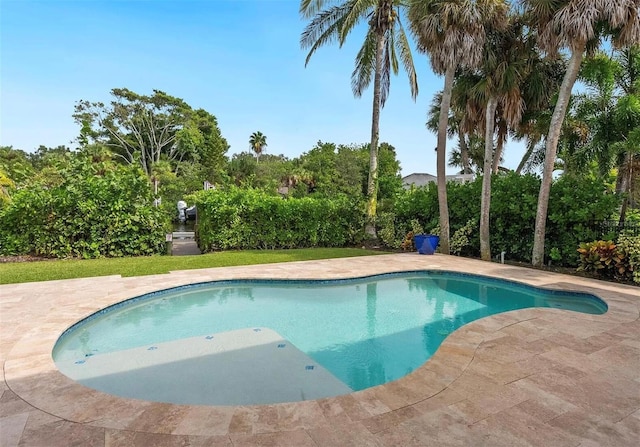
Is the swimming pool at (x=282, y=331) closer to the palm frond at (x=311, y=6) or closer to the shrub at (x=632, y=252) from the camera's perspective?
the shrub at (x=632, y=252)

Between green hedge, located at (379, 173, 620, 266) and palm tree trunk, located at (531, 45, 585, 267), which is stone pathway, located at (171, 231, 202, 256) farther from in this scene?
palm tree trunk, located at (531, 45, 585, 267)

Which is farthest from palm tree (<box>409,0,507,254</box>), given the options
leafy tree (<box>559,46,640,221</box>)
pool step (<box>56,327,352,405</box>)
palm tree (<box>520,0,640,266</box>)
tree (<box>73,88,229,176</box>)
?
tree (<box>73,88,229,176</box>)

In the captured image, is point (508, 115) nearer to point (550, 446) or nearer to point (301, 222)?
point (301, 222)

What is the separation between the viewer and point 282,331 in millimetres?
5879

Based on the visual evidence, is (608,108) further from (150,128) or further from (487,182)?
(150,128)

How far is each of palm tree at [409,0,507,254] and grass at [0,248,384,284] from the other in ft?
21.9

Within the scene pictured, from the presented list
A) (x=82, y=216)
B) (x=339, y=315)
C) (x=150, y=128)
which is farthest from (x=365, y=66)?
(x=150, y=128)

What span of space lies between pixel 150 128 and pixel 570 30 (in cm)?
3805

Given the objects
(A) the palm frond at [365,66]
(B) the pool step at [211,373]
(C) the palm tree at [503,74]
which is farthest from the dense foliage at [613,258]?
(A) the palm frond at [365,66]

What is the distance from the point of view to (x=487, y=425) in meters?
2.72

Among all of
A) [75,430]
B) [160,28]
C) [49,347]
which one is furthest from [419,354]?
[160,28]

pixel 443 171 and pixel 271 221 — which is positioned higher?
pixel 443 171

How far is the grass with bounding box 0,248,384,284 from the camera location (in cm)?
844

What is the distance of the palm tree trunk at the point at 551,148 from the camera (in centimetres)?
877
